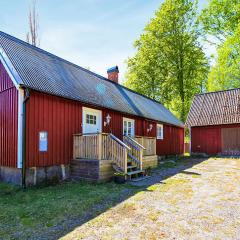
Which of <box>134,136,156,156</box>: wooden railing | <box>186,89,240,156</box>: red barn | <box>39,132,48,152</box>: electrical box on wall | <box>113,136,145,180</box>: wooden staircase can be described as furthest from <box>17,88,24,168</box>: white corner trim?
<box>186,89,240,156</box>: red barn

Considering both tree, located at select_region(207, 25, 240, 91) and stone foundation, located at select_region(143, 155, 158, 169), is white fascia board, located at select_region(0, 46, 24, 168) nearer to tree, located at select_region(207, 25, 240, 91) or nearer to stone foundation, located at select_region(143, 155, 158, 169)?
stone foundation, located at select_region(143, 155, 158, 169)

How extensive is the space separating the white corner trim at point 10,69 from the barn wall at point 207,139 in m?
17.0

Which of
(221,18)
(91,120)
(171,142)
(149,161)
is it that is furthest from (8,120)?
(221,18)

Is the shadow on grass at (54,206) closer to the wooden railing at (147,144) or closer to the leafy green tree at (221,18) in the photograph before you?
the wooden railing at (147,144)

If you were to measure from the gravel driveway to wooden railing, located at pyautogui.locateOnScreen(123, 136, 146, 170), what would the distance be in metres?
2.43

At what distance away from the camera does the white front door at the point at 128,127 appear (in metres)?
13.3

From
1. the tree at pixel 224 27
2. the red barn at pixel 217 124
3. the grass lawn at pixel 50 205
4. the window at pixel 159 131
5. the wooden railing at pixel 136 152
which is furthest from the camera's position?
the tree at pixel 224 27

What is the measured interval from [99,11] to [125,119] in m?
6.44

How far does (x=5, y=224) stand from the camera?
4.74m

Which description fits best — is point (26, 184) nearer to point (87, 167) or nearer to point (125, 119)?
point (87, 167)

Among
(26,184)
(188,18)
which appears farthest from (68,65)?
(188,18)

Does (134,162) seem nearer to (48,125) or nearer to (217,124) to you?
(48,125)

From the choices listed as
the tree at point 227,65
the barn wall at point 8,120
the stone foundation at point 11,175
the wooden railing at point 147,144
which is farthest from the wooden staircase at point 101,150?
the tree at point 227,65

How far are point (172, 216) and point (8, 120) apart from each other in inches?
263
